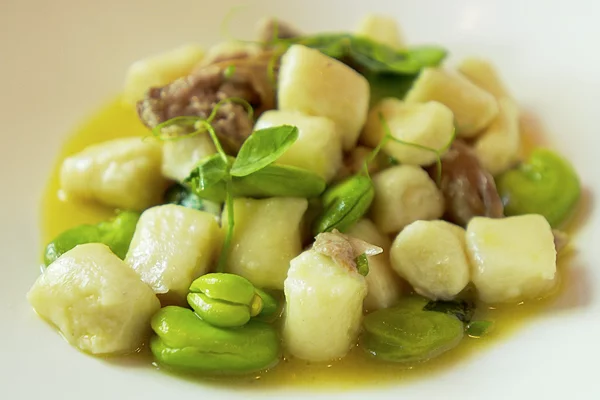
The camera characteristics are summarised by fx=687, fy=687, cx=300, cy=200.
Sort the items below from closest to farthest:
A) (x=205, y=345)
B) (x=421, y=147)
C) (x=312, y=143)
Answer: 1. (x=205, y=345)
2. (x=312, y=143)
3. (x=421, y=147)

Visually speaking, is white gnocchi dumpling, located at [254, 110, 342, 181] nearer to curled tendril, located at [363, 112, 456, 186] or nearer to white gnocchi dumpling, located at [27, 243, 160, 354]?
curled tendril, located at [363, 112, 456, 186]

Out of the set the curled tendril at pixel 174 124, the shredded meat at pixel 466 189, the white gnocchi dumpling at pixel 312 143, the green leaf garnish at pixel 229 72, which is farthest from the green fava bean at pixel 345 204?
the green leaf garnish at pixel 229 72

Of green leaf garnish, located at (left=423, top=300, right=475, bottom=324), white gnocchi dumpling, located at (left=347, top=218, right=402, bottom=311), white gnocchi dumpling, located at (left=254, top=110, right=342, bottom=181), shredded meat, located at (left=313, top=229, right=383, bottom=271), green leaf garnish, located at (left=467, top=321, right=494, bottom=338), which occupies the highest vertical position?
white gnocchi dumpling, located at (left=254, top=110, right=342, bottom=181)

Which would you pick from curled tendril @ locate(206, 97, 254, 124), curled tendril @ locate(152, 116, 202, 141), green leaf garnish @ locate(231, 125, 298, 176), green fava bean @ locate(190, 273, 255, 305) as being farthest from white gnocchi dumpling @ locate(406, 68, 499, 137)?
green fava bean @ locate(190, 273, 255, 305)

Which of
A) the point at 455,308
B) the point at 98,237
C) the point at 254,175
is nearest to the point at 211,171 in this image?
the point at 254,175

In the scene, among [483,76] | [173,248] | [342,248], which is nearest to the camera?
[342,248]

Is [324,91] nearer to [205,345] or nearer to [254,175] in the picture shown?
[254,175]
